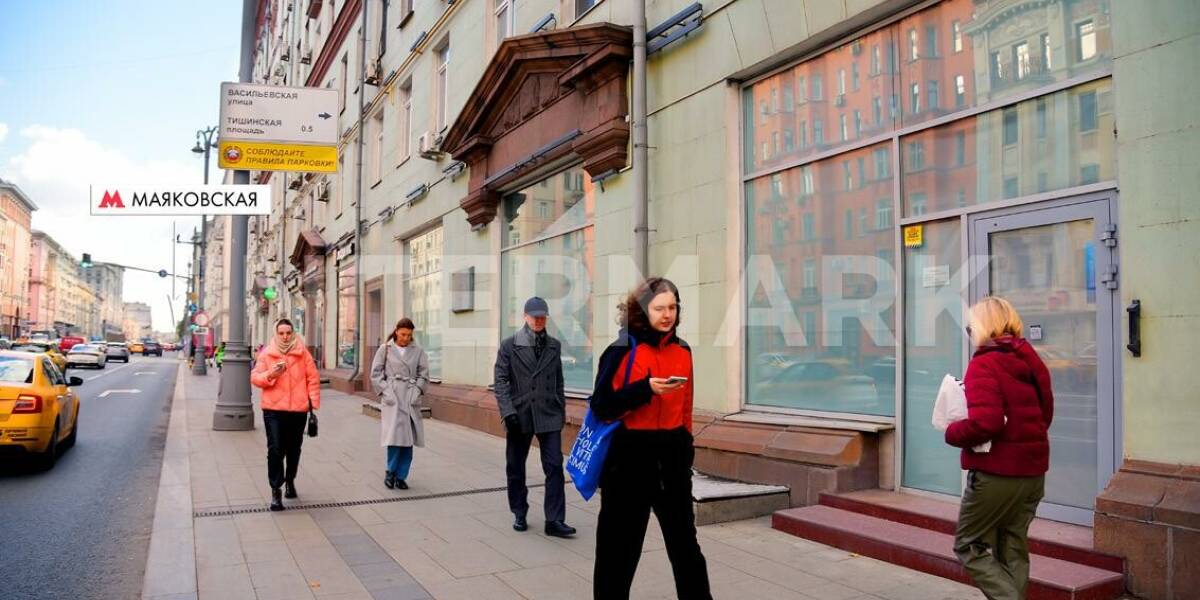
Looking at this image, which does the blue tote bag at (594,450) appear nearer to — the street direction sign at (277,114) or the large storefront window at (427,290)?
the street direction sign at (277,114)

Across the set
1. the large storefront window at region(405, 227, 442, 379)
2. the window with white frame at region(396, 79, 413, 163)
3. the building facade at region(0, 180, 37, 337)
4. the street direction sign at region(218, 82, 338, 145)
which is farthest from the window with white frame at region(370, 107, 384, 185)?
the building facade at region(0, 180, 37, 337)

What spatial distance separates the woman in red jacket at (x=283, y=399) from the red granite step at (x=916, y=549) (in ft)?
14.1

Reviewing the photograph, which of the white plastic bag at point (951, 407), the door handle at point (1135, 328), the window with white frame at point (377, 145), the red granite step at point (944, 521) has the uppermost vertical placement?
the window with white frame at point (377, 145)

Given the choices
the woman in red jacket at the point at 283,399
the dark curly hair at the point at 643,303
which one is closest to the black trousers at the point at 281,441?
the woman in red jacket at the point at 283,399

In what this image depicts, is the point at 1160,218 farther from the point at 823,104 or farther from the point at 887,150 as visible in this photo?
the point at 823,104

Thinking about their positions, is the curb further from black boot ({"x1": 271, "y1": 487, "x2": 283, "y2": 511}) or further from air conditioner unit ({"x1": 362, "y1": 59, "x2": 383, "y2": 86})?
air conditioner unit ({"x1": 362, "y1": 59, "x2": 383, "y2": 86})

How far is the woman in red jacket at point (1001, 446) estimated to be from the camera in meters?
3.63

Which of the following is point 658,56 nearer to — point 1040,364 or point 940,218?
point 940,218

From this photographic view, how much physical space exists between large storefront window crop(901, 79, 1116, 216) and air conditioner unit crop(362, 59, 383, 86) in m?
16.6

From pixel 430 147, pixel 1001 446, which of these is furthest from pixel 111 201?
pixel 1001 446

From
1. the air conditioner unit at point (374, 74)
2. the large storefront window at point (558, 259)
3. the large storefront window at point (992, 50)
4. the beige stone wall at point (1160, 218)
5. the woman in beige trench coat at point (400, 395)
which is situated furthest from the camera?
the air conditioner unit at point (374, 74)

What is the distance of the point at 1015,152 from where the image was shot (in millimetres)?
5746

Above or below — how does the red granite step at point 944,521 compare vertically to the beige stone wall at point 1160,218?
below

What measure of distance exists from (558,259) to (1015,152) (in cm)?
712
